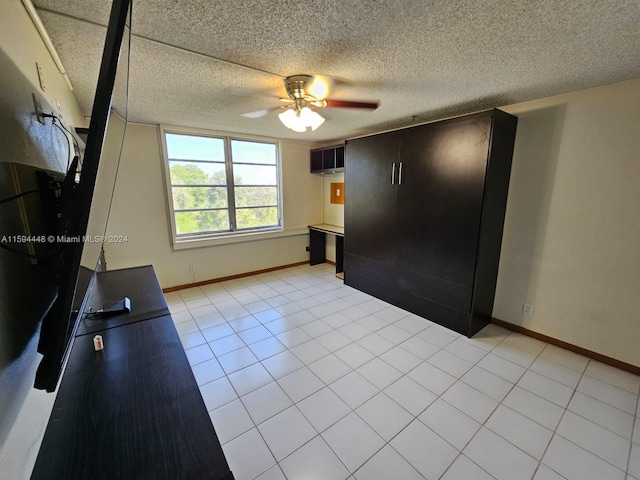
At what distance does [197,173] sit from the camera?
3.81 meters

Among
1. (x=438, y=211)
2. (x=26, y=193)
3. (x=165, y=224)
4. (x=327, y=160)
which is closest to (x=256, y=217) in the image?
(x=165, y=224)

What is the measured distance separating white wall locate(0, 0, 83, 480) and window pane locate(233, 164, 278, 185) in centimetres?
280

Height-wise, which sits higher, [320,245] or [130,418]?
[130,418]

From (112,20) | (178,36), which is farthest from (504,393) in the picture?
(178,36)

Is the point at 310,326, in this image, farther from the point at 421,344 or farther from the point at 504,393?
the point at 504,393

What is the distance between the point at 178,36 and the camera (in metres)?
1.44

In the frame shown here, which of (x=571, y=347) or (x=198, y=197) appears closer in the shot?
(x=571, y=347)

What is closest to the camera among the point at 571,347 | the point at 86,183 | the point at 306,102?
the point at 86,183

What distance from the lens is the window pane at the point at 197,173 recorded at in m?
3.65

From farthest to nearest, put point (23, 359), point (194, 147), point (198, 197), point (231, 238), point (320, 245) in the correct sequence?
point (320, 245)
point (231, 238)
point (198, 197)
point (194, 147)
point (23, 359)

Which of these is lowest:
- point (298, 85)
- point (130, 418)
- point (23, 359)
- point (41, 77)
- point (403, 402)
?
point (403, 402)

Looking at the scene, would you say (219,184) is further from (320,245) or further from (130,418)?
(130,418)

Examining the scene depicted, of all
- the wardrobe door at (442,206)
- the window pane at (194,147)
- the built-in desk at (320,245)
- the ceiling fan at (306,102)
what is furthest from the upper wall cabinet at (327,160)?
the ceiling fan at (306,102)

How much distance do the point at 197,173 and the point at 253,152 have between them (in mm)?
952
